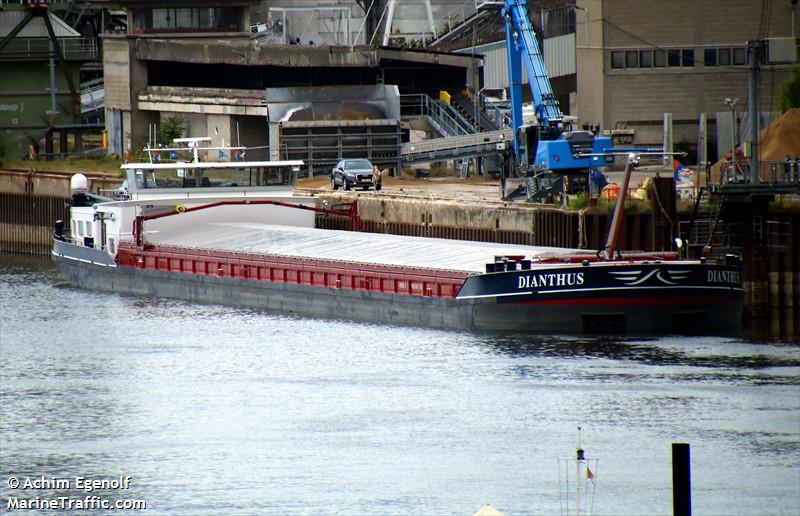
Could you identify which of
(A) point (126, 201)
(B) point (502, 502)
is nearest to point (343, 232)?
(A) point (126, 201)

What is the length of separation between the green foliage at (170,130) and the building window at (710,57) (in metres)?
23.6

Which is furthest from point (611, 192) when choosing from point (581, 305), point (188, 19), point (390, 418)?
point (188, 19)

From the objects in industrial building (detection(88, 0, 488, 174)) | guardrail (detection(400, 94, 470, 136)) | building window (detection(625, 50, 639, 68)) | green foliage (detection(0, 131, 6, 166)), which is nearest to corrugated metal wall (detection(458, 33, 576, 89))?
guardrail (detection(400, 94, 470, 136))

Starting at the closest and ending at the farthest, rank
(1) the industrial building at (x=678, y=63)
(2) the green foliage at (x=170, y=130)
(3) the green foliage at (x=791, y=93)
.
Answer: (3) the green foliage at (x=791, y=93) < (1) the industrial building at (x=678, y=63) < (2) the green foliage at (x=170, y=130)

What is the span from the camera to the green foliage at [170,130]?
241 ft

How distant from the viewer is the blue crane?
173 feet

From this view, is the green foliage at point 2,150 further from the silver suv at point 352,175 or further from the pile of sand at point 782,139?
the pile of sand at point 782,139

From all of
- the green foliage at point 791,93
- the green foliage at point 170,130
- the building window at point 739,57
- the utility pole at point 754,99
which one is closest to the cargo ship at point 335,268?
the utility pole at point 754,99

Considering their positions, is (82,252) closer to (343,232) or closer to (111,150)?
(343,232)

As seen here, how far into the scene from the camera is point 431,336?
4031 cm

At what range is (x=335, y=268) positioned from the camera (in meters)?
44.8

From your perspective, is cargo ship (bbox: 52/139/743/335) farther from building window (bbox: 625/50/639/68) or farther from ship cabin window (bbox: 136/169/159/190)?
building window (bbox: 625/50/639/68)

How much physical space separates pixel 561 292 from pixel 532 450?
984 cm

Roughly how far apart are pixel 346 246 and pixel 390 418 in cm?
1727
